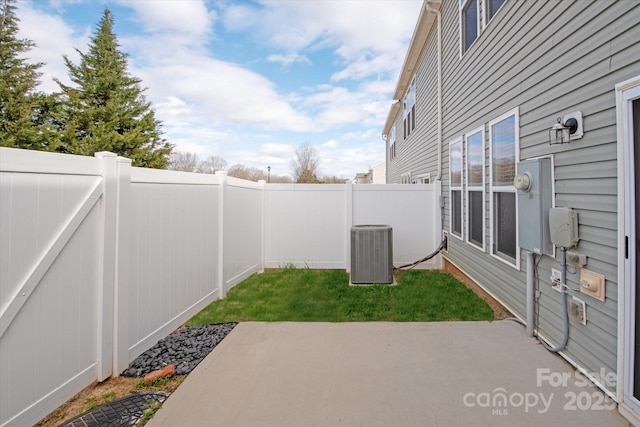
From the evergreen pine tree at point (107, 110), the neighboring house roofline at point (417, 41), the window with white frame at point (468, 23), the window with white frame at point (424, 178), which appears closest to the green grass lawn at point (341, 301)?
the window with white frame at point (424, 178)

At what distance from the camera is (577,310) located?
2459mm

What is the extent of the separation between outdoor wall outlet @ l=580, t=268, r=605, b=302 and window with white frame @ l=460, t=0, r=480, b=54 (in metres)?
3.87

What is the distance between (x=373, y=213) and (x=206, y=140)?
81.2ft

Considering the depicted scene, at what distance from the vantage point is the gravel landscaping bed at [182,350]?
2.62 m

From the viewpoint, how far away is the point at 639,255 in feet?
6.15

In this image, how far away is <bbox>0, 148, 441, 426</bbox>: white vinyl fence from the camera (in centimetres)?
178

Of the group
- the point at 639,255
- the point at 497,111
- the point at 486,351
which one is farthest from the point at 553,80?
the point at 486,351

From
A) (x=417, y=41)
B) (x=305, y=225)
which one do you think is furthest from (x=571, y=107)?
(x=417, y=41)

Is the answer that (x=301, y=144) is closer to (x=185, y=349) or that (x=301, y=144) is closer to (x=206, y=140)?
(x=206, y=140)

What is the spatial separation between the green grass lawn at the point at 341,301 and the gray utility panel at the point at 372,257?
0.65 ft

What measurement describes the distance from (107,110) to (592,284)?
64.8 ft

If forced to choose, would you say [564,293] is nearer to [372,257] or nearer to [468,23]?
[372,257]

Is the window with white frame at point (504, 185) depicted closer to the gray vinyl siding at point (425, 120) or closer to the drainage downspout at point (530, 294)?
the drainage downspout at point (530, 294)

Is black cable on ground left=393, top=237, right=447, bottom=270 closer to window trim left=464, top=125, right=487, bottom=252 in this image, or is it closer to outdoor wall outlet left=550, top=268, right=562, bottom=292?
window trim left=464, top=125, right=487, bottom=252
